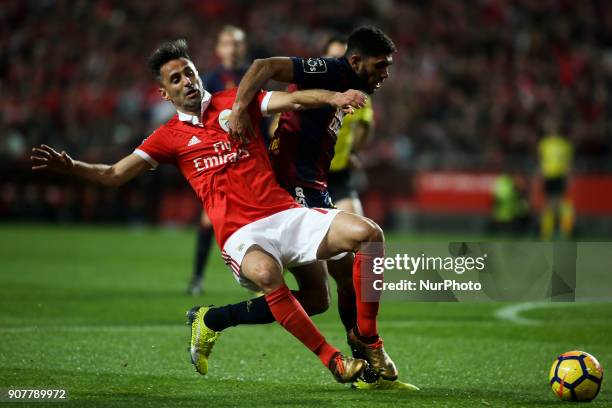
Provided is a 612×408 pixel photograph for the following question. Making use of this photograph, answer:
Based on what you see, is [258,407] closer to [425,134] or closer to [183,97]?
[183,97]

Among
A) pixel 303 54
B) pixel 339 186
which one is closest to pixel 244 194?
pixel 339 186

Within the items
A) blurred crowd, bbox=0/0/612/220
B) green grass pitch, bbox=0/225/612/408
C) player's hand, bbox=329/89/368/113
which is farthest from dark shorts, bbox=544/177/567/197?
player's hand, bbox=329/89/368/113

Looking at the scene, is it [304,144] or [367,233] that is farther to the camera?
[304,144]

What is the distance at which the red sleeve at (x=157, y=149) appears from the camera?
568 centimetres

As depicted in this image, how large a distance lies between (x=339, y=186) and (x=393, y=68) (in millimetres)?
14057

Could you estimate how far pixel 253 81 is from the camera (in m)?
5.32

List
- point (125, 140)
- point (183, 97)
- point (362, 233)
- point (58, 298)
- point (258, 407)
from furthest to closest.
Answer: point (125, 140) < point (58, 298) < point (183, 97) < point (362, 233) < point (258, 407)

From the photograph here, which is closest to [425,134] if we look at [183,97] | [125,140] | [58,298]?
[125,140]

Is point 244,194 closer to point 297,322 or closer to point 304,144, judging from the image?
point 304,144

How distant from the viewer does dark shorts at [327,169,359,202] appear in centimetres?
848

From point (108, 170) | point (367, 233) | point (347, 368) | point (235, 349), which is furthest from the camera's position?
point (235, 349)

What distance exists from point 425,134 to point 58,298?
12298 millimetres

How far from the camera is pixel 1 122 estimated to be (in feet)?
69.2

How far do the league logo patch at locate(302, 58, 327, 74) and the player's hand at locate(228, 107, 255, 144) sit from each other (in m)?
0.40
